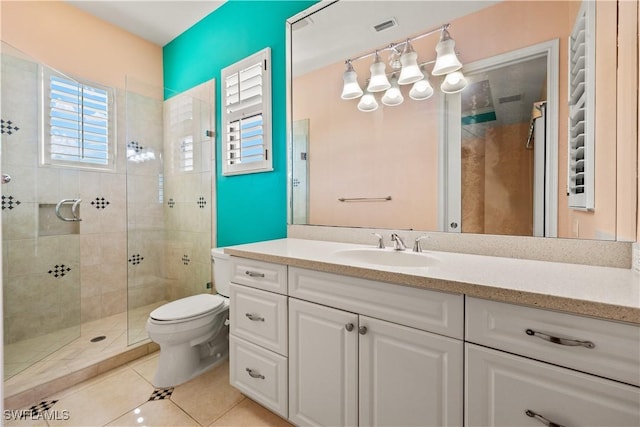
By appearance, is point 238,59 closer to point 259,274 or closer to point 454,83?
point 454,83

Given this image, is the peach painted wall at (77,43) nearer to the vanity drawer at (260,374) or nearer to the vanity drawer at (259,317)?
the vanity drawer at (259,317)

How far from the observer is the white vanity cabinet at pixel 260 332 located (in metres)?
1.25

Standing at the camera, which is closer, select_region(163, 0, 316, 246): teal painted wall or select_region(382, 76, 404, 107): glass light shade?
select_region(382, 76, 404, 107): glass light shade

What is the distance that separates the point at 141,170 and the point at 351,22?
2.09 meters

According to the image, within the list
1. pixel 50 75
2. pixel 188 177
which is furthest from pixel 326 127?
pixel 50 75

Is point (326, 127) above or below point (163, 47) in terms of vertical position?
below

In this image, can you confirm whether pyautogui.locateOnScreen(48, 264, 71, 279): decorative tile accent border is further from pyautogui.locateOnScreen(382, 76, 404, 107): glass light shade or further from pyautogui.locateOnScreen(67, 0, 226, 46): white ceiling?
pyautogui.locateOnScreen(382, 76, 404, 107): glass light shade

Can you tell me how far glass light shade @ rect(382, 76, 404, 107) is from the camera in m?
1.50

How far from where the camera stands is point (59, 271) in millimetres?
2102

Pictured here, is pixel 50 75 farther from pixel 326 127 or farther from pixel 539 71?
pixel 539 71

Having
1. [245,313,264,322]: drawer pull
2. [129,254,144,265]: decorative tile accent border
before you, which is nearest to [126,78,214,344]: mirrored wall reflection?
[129,254,144,265]: decorative tile accent border

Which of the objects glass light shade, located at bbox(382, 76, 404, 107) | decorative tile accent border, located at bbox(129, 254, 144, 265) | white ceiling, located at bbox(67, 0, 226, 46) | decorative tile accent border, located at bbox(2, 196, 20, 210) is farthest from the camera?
decorative tile accent border, located at bbox(129, 254, 144, 265)

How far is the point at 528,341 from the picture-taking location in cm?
74

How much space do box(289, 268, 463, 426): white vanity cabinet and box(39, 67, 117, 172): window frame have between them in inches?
86.8
